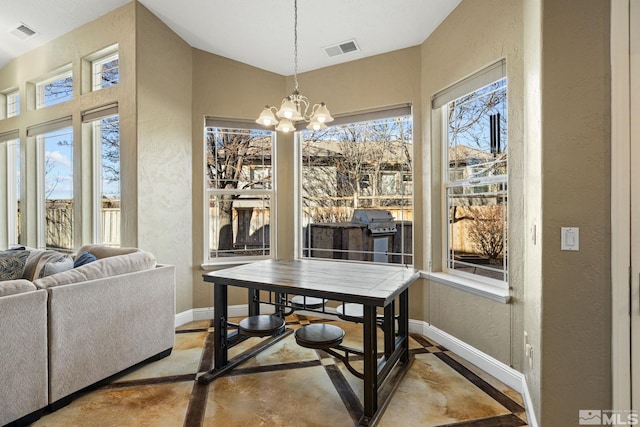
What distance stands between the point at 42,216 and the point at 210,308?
278 centimetres

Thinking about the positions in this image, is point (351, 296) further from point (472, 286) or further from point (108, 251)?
point (108, 251)

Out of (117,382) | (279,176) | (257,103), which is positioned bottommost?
(117,382)

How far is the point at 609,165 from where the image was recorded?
152 cm

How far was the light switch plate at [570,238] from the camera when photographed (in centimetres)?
158

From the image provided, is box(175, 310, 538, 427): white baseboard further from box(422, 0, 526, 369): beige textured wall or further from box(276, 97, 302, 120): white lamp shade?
box(276, 97, 302, 120): white lamp shade

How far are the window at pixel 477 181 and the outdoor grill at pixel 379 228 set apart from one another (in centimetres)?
63

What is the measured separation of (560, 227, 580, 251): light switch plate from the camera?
1581 mm

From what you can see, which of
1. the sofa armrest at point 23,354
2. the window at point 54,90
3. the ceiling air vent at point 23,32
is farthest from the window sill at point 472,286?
the ceiling air vent at point 23,32

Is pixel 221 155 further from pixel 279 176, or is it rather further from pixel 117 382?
pixel 117 382

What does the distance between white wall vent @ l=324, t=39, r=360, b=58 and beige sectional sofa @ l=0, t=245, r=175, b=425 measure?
2650mm

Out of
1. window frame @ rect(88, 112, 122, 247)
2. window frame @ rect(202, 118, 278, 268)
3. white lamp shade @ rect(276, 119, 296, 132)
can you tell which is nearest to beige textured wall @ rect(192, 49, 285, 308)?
window frame @ rect(202, 118, 278, 268)

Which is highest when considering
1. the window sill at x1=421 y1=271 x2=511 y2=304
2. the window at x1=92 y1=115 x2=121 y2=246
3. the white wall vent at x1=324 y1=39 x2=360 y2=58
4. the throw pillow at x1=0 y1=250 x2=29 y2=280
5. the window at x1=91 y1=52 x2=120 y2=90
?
the white wall vent at x1=324 y1=39 x2=360 y2=58

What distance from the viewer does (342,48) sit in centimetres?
353

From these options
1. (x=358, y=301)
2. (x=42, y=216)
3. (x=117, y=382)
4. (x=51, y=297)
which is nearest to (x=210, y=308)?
(x=117, y=382)
